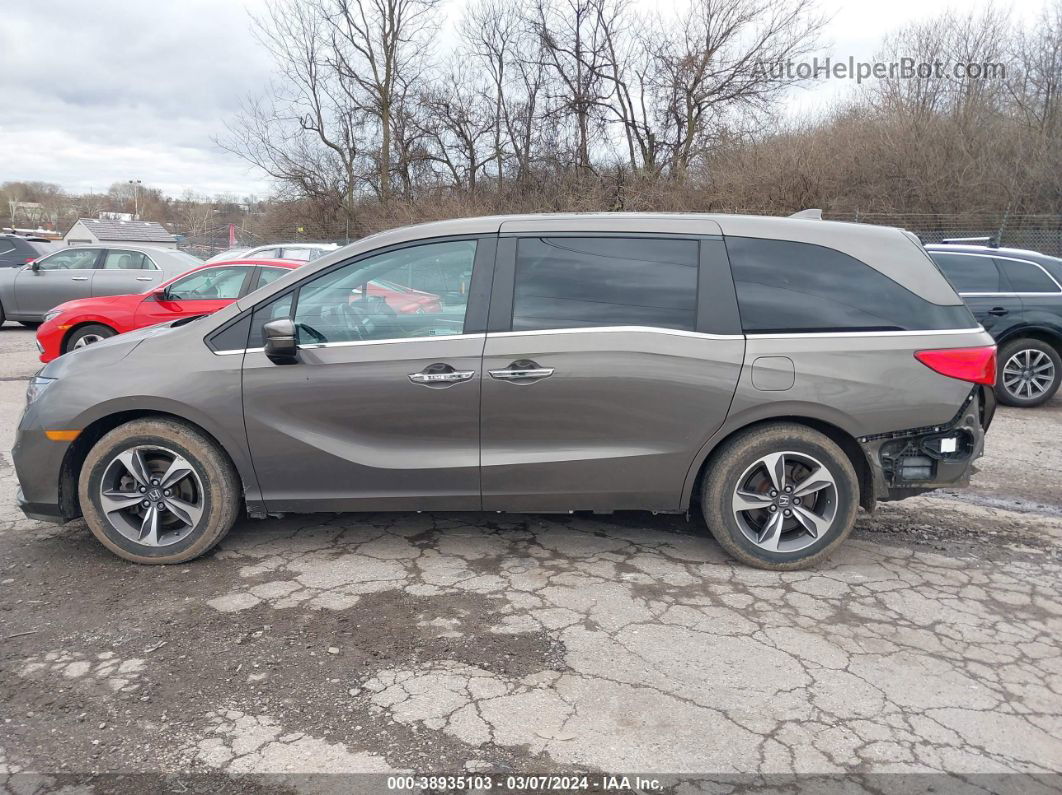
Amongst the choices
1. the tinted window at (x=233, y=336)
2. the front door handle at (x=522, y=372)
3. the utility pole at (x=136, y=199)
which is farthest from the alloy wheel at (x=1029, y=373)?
the utility pole at (x=136, y=199)

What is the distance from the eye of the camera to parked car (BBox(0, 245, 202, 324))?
13.0 meters

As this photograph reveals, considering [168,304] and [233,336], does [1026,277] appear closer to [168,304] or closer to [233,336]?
[233,336]

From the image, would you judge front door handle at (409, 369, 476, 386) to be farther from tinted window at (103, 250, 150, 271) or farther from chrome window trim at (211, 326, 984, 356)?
tinted window at (103, 250, 150, 271)

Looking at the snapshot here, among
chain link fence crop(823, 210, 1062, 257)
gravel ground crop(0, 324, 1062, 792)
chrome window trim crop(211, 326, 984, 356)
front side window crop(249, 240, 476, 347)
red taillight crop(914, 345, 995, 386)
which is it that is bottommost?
gravel ground crop(0, 324, 1062, 792)

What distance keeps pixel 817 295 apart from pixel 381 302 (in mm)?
2262

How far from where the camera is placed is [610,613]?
3.44 metres

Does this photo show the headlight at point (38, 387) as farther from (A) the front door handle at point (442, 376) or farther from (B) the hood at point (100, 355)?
(A) the front door handle at point (442, 376)

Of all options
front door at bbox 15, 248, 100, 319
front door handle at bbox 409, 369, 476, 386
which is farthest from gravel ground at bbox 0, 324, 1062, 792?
front door at bbox 15, 248, 100, 319

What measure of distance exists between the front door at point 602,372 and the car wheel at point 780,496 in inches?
8.5

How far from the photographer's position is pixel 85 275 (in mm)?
13156

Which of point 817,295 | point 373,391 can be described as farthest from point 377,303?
point 817,295

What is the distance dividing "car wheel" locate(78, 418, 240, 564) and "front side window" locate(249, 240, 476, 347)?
2.16ft

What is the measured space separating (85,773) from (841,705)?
8.58 ft

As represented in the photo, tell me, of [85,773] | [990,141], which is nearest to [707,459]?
[85,773]
